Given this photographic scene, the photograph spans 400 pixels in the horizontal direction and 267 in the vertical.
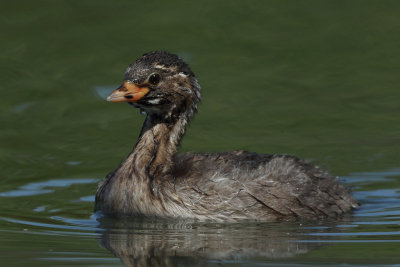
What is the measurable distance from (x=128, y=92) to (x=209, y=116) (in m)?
5.83

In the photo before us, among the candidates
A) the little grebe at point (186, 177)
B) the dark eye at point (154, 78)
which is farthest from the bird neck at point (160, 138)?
the dark eye at point (154, 78)

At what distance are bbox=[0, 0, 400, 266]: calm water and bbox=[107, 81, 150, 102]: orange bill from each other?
5.06 ft

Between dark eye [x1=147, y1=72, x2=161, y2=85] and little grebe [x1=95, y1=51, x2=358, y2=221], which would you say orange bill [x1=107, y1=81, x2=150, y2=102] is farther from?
dark eye [x1=147, y1=72, x2=161, y2=85]

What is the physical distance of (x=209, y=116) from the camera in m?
19.1

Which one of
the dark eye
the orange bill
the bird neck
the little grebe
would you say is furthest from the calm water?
the dark eye

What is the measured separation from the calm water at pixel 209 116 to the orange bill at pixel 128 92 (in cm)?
154

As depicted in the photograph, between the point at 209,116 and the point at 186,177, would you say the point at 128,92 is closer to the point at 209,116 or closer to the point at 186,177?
the point at 186,177

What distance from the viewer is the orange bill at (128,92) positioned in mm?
13242

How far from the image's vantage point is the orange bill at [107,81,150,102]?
1324cm

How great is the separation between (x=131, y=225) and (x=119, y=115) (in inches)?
253

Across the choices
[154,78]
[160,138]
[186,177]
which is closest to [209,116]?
[160,138]

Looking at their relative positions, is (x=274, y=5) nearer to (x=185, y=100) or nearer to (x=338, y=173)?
(x=338, y=173)

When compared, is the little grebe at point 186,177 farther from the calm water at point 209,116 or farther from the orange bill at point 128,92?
the calm water at point 209,116

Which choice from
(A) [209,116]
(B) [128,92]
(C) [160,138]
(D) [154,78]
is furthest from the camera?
(A) [209,116]
